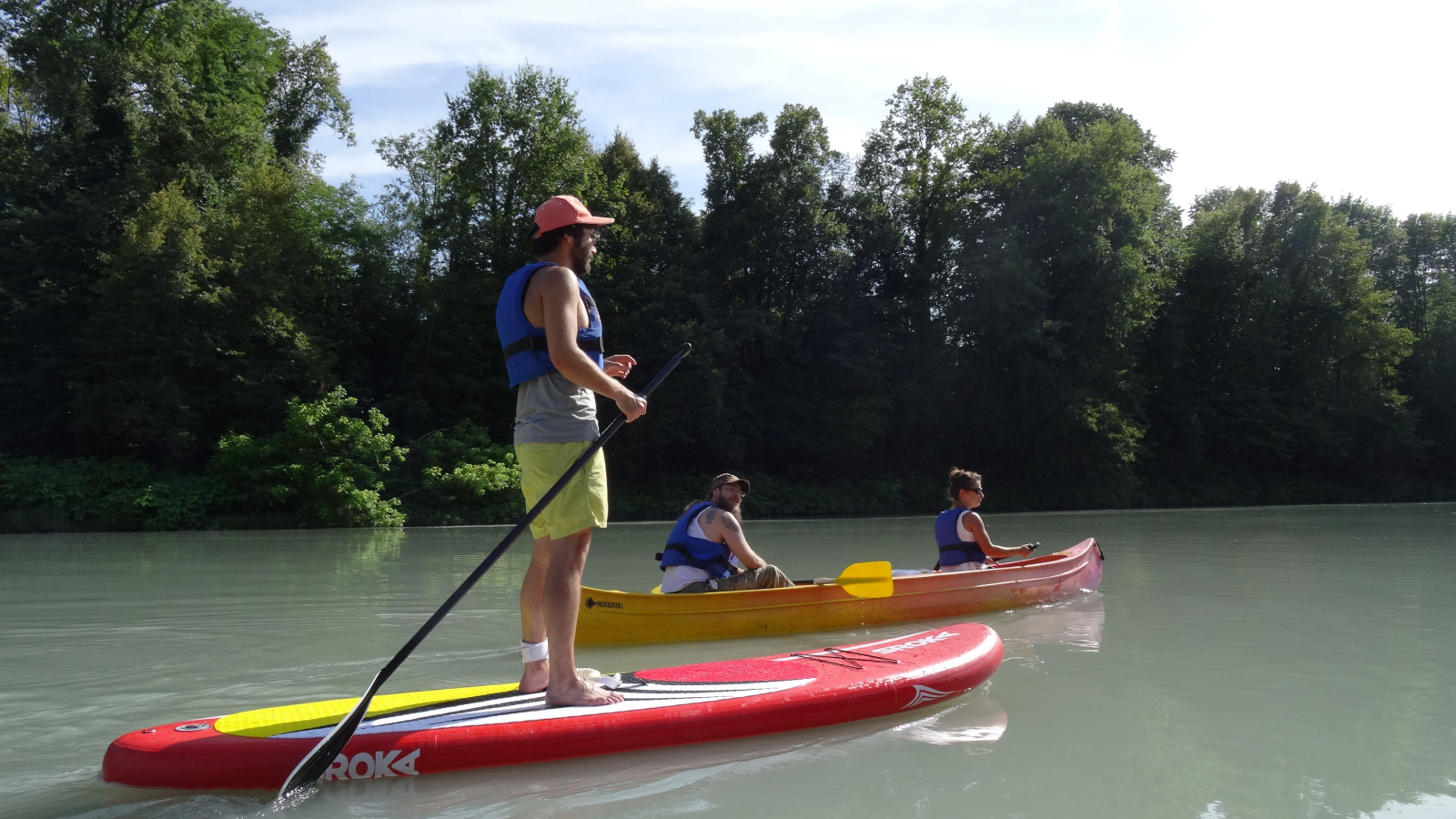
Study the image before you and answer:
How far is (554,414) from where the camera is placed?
3781 millimetres

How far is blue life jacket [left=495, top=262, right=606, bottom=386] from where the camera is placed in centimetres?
376

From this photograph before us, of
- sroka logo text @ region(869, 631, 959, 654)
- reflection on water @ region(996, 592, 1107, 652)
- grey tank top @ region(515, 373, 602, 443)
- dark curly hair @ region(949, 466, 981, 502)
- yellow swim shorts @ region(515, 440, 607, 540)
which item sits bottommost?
reflection on water @ region(996, 592, 1107, 652)

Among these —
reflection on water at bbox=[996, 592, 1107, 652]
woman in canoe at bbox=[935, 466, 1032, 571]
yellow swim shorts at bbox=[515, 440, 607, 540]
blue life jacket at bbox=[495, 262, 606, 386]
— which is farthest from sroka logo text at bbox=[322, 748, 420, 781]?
woman in canoe at bbox=[935, 466, 1032, 571]

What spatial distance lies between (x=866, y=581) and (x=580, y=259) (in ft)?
12.7

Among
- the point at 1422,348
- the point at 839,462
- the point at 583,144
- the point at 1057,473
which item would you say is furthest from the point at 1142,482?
the point at 583,144

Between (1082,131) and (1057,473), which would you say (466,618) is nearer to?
(1057,473)

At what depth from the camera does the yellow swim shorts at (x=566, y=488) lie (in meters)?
3.70

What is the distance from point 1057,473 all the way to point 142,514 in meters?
23.2

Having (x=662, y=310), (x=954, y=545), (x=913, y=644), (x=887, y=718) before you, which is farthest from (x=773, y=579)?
(x=662, y=310)

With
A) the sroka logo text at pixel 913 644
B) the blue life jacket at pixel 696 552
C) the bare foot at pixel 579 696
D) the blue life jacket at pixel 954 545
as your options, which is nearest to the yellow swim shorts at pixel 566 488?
the bare foot at pixel 579 696

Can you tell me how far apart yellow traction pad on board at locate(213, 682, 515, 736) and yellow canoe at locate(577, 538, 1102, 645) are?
2.30 metres

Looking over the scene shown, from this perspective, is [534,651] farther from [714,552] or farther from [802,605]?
[802,605]

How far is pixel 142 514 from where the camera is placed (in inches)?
717

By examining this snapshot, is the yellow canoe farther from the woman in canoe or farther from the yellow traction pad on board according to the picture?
the yellow traction pad on board
